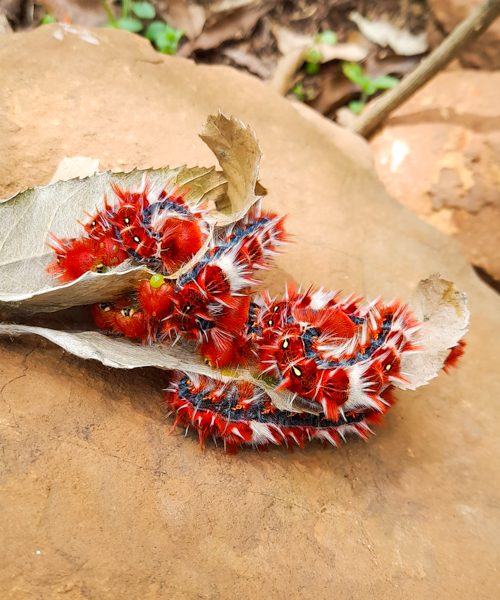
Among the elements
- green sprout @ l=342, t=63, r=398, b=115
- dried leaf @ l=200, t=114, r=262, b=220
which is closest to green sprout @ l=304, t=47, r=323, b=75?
green sprout @ l=342, t=63, r=398, b=115

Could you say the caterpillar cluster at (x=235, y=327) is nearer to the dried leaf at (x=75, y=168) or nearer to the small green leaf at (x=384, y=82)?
the dried leaf at (x=75, y=168)

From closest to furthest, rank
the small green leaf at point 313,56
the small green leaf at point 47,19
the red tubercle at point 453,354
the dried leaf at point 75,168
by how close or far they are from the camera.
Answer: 1. the red tubercle at point 453,354
2. the dried leaf at point 75,168
3. the small green leaf at point 47,19
4. the small green leaf at point 313,56

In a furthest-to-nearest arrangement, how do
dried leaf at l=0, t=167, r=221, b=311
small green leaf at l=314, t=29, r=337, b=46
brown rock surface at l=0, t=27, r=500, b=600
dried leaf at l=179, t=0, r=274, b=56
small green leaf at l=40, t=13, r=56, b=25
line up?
small green leaf at l=314, t=29, r=337, b=46 → dried leaf at l=179, t=0, r=274, b=56 → small green leaf at l=40, t=13, r=56, b=25 → dried leaf at l=0, t=167, r=221, b=311 → brown rock surface at l=0, t=27, r=500, b=600

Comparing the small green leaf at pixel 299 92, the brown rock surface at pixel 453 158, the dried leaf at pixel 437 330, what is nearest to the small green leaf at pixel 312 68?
the small green leaf at pixel 299 92

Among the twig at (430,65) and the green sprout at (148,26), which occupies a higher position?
the twig at (430,65)

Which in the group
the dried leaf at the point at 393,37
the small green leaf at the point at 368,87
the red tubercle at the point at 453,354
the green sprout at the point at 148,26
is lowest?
the green sprout at the point at 148,26

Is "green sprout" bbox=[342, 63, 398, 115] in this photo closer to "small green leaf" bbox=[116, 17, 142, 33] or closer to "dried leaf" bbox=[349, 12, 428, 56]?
"dried leaf" bbox=[349, 12, 428, 56]
